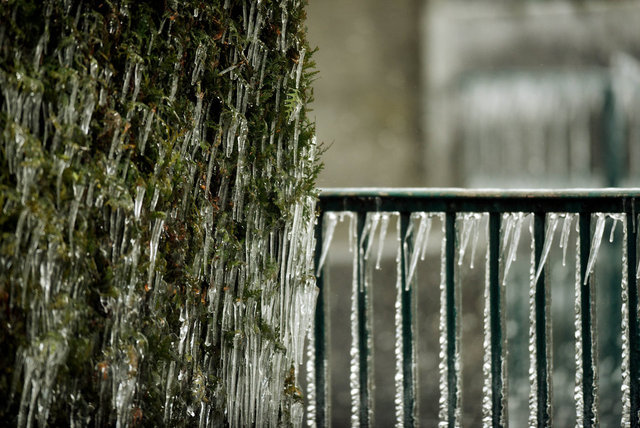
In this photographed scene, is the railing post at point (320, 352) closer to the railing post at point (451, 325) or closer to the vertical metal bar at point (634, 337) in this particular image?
the railing post at point (451, 325)

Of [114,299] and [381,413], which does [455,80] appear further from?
[114,299]

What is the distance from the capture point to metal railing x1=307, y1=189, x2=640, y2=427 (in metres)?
2.82

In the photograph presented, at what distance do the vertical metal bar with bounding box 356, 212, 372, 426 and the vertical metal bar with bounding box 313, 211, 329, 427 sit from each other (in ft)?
0.53

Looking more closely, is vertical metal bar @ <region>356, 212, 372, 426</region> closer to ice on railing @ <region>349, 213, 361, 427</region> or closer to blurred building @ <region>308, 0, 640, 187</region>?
ice on railing @ <region>349, 213, 361, 427</region>

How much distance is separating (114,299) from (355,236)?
1211 millimetres

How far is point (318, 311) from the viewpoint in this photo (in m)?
3.14

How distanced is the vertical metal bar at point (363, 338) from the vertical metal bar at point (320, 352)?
0.16 metres

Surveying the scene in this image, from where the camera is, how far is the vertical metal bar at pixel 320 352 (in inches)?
122

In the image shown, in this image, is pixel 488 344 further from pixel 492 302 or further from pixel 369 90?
pixel 369 90

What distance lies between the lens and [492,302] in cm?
292

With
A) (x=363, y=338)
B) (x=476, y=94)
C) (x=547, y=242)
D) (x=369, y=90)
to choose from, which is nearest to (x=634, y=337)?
(x=547, y=242)

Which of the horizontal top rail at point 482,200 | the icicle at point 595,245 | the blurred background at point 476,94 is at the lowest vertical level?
the icicle at point 595,245

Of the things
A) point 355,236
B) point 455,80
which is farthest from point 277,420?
point 455,80

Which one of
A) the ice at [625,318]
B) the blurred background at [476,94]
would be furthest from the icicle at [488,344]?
the blurred background at [476,94]
